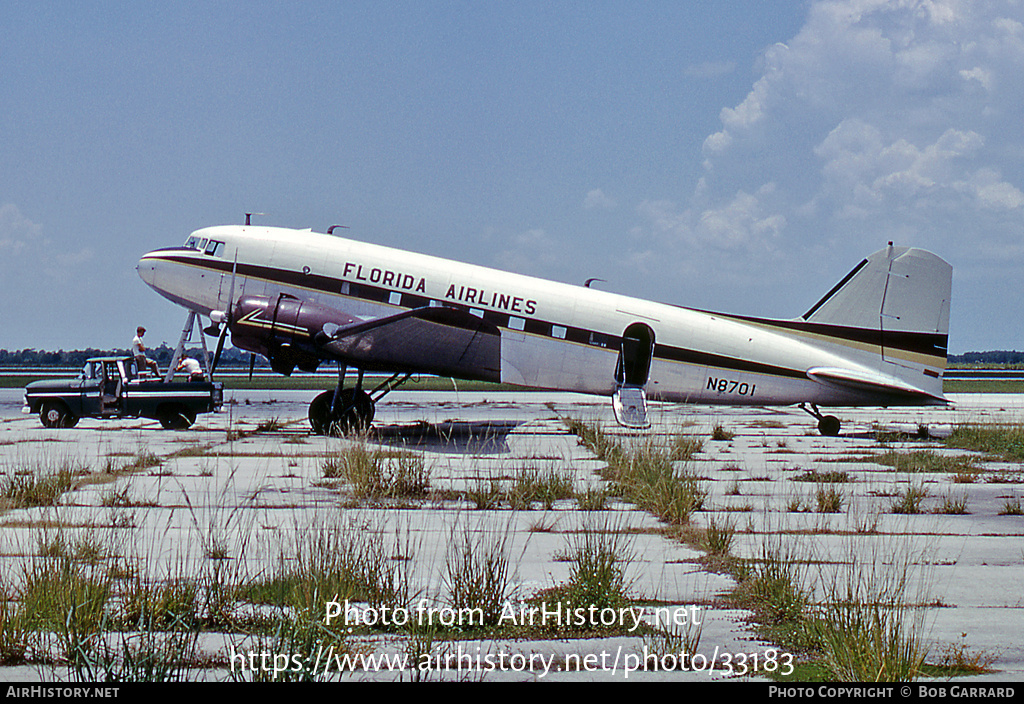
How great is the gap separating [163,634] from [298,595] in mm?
731

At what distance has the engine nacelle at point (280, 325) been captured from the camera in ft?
55.5

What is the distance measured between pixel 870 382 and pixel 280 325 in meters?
13.9

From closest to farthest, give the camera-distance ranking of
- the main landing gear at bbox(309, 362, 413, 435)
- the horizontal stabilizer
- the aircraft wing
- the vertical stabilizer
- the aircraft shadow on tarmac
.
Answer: the aircraft shadow on tarmac < the aircraft wing < the main landing gear at bbox(309, 362, 413, 435) < the horizontal stabilizer < the vertical stabilizer

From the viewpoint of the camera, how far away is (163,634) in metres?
4.27

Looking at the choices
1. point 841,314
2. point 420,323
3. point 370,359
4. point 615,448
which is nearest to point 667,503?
point 615,448

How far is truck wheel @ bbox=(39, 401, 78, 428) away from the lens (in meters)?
19.2

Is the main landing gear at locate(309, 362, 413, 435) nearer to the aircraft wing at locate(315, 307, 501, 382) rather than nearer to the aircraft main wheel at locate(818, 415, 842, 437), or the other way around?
the aircraft wing at locate(315, 307, 501, 382)

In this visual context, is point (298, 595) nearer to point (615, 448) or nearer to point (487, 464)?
point (487, 464)

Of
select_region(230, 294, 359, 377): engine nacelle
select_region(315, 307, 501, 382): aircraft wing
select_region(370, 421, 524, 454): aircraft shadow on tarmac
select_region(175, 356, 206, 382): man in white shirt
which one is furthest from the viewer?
select_region(175, 356, 206, 382): man in white shirt

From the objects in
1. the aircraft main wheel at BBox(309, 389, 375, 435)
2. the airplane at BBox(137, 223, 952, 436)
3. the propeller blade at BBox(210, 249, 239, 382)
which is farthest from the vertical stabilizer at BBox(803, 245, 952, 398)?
the propeller blade at BBox(210, 249, 239, 382)

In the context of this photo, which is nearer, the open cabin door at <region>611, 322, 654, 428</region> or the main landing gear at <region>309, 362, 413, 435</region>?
the main landing gear at <region>309, 362, 413, 435</region>

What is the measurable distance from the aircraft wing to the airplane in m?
0.08

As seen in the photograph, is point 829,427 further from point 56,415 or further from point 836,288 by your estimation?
point 56,415

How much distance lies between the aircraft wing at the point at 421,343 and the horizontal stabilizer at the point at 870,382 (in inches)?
315
